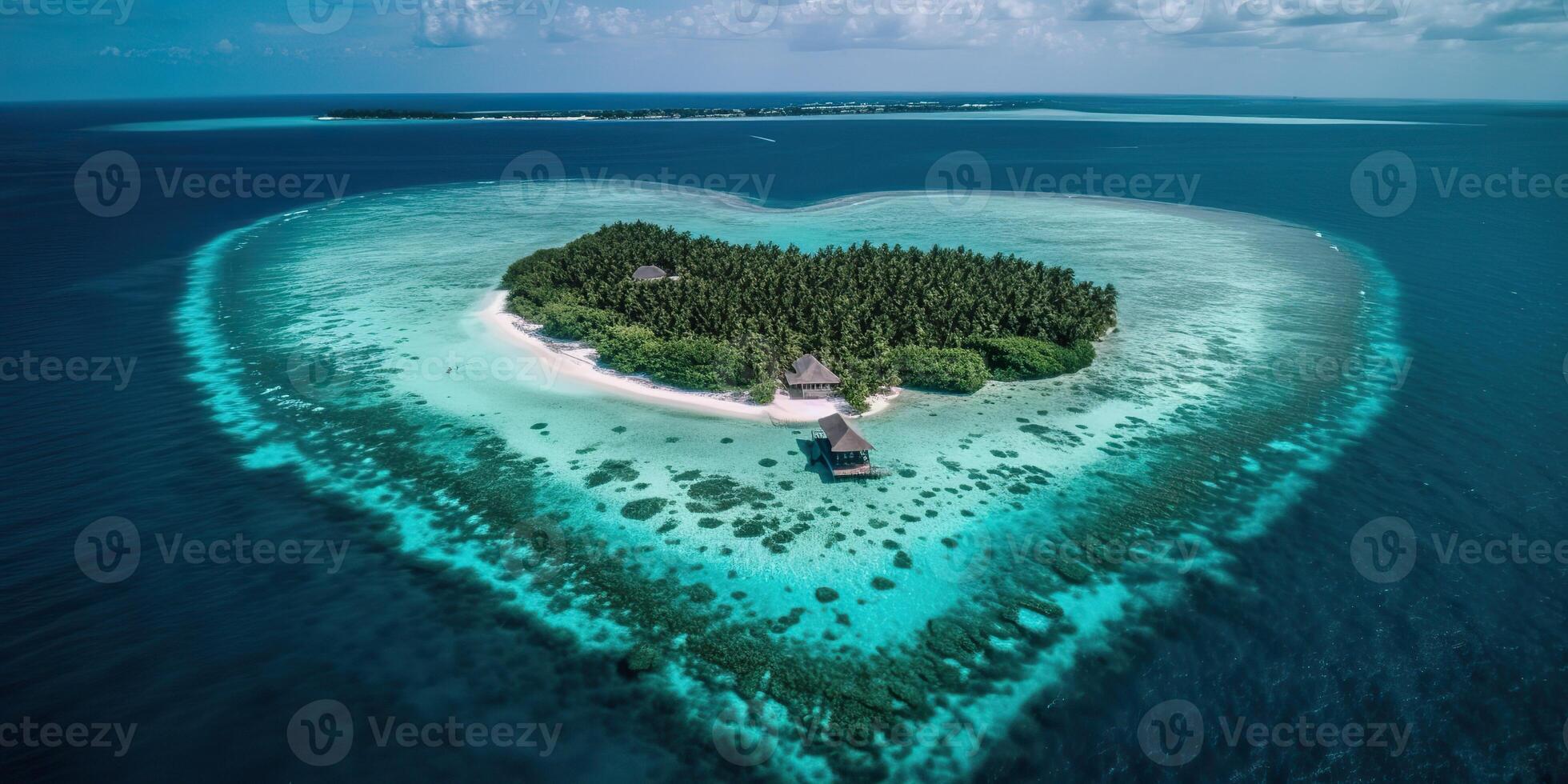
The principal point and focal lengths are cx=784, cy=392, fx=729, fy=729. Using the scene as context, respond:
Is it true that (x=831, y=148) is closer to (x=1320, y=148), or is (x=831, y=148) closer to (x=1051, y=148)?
(x=1051, y=148)

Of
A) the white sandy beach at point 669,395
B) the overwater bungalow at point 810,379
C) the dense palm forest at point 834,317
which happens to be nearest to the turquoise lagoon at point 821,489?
the white sandy beach at point 669,395

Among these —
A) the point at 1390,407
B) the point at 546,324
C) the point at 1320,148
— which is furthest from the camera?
the point at 1320,148

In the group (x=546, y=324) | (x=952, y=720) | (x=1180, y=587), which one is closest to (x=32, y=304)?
(x=546, y=324)

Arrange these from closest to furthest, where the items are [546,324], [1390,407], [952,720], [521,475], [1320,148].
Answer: [952,720], [521,475], [1390,407], [546,324], [1320,148]

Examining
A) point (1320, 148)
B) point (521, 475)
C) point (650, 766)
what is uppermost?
point (1320, 148)

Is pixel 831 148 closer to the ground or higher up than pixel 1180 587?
higher up

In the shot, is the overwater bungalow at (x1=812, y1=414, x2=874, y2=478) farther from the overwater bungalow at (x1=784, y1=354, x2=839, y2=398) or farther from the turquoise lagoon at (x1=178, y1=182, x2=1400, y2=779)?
the overwater bungalow at (x1=784, y1=354, x2=839, y2=398)

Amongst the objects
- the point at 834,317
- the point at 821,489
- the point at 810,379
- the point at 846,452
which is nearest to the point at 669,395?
the point at 810,379

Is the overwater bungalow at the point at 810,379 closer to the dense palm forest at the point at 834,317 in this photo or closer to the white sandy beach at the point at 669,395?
the white sandy beach at the point at 669,395
